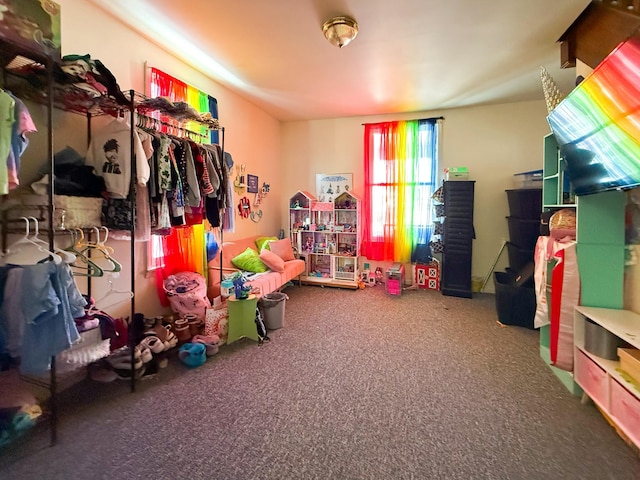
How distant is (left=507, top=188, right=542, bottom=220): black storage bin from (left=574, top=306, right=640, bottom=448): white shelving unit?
1940 mm

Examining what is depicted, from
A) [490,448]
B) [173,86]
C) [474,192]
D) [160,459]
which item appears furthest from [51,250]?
[474,192]

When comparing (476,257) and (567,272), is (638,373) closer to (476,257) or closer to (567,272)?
(567,272)

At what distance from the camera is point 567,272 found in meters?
2.01

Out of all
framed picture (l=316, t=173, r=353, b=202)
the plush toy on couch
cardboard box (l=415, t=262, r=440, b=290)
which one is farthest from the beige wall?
the plush toy on couch

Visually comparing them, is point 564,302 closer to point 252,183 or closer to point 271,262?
point 271,262

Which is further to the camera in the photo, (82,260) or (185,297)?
(185,297)

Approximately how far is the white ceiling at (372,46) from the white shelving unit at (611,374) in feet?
7.13

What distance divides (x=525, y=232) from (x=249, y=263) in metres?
3.43

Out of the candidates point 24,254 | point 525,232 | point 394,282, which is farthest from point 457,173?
point 24,254

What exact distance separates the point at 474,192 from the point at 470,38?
7.38ft

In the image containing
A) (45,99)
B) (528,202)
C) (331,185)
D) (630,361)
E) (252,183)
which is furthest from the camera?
(331,185)

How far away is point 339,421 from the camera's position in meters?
1.75

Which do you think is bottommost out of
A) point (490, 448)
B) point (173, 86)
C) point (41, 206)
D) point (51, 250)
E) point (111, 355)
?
point (490, 448)

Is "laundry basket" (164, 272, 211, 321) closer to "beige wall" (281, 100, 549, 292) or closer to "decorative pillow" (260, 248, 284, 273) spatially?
"decorative pillow" (260, 248, 284, 273)
